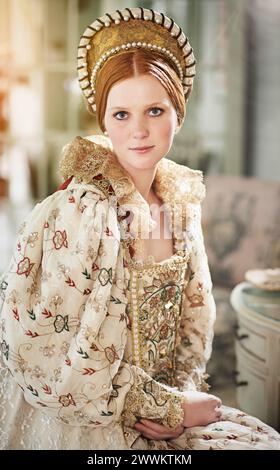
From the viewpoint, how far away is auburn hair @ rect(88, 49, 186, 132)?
989 millimetres

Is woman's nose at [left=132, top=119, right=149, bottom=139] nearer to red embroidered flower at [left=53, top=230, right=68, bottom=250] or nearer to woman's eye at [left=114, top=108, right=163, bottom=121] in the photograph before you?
woman's eye at [left=114, top=108, right=163, bottom=121]

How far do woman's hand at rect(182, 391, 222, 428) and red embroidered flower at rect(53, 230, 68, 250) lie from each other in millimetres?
305

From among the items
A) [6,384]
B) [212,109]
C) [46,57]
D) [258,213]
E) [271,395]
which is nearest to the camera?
[6,384]

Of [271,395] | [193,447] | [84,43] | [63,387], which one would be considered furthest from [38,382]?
[271,395]

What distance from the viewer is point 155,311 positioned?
1.08 metres

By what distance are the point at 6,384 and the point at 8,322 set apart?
0.46 feet

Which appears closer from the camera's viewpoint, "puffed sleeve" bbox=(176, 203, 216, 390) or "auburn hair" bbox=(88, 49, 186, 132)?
"auburn hair" bbox=(88, 49, 186, 132)

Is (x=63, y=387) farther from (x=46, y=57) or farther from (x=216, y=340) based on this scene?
(x=46, y=57)

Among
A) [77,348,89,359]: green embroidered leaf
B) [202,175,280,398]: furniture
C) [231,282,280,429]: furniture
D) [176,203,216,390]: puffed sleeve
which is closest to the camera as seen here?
[77,348,89,359]: green embroidered leaf

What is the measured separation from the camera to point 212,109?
2953 millimetres

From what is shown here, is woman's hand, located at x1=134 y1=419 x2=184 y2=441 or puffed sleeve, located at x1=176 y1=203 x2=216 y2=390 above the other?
puffed sleeve, located at x1=176 y1=203 x2=216 y2=390

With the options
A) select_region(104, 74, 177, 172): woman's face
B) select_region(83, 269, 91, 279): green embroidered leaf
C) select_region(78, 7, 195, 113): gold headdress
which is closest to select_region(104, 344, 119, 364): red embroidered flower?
select_region(83, 269, 91, 279): green embroidered leaf

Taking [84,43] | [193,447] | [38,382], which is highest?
[84,43]

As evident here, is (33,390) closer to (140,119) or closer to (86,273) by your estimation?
(86,273)
